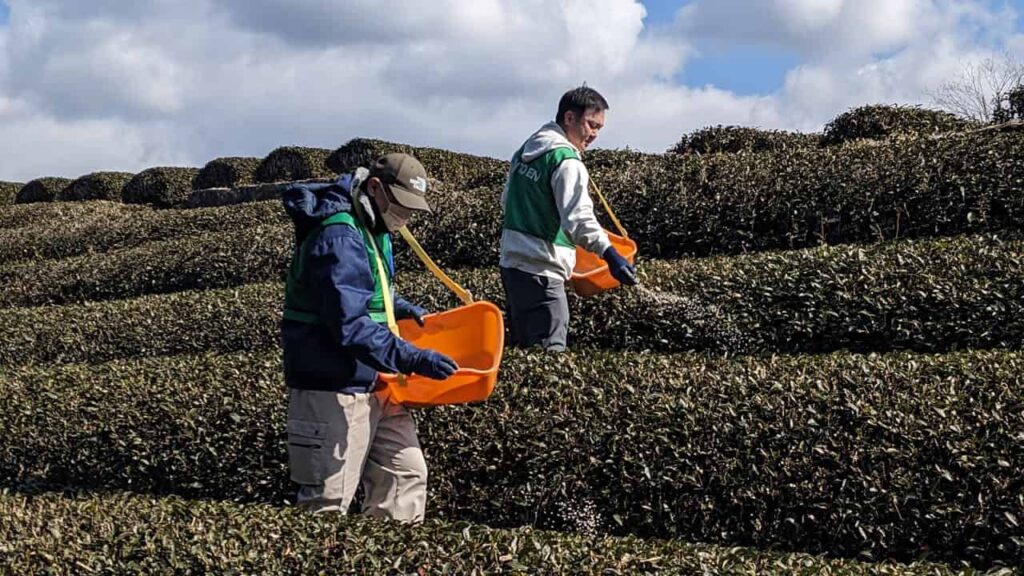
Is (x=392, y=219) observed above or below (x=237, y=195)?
below

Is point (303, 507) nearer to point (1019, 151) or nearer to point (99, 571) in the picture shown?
point (99, 571)

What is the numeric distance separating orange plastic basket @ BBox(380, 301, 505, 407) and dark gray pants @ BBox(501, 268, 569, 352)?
3.86 ft

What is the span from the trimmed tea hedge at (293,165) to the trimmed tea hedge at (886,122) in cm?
924

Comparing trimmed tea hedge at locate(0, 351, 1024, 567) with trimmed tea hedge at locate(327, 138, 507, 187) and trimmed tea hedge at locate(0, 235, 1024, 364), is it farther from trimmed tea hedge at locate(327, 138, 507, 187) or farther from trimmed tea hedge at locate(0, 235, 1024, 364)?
trimmed tea hedge at locate(327, 138, 507, 187)

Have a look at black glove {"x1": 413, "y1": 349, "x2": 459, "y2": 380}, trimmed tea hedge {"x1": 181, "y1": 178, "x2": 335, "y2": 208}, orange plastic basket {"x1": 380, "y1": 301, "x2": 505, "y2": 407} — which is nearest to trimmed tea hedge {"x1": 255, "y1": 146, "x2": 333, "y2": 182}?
trimmed tea hedge {"x1": 181, "y1": 178, "x2": 335, "y2": 208}

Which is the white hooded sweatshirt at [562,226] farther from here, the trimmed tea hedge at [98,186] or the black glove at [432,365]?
the trimmed tea hedge at [98,186]

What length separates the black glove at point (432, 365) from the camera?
4.18 m

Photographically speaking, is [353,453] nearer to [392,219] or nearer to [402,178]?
[392,219]

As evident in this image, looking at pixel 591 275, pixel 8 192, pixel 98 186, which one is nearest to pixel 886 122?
pixel 591 275

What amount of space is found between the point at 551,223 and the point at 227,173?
600 inches

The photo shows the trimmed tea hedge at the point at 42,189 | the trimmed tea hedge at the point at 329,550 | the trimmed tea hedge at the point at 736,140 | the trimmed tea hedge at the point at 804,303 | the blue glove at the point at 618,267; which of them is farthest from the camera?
the trimmed tea hedge at the point at 42,189

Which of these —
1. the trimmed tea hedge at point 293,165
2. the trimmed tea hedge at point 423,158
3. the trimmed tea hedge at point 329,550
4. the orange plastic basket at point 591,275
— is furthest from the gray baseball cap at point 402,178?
the trimmed tea hedge at point 293,165

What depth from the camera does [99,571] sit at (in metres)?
4.38

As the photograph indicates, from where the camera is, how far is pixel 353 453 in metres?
4.44
